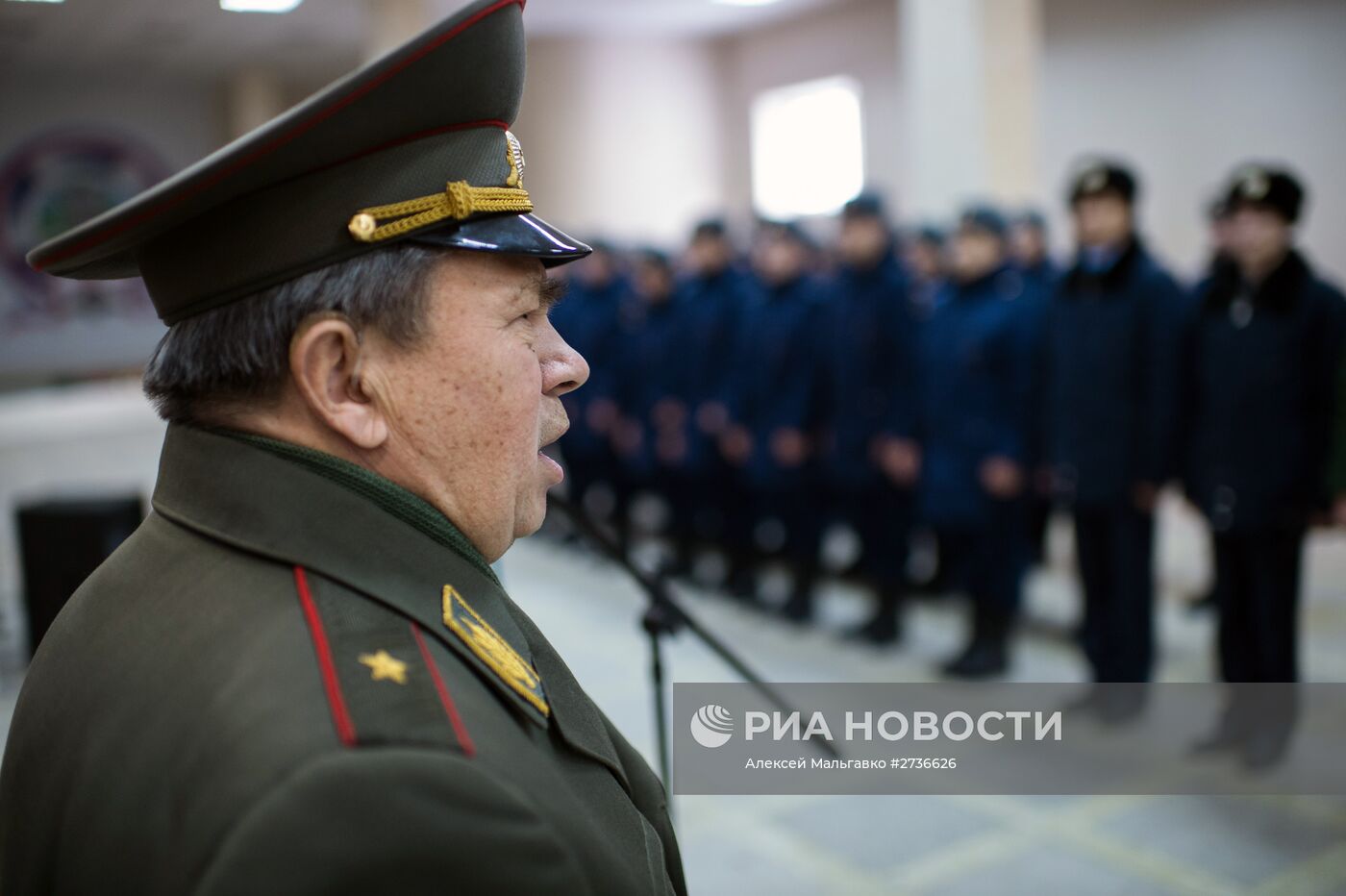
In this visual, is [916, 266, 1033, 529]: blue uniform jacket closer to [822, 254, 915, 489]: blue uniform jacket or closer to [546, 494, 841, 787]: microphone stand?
[822, 254, 915, 489]: blue uniform jacket

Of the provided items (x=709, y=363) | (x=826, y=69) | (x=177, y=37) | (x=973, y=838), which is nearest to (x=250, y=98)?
(x=177, y=37)

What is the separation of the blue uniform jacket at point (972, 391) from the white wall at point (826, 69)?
228 inches

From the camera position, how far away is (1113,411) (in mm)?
2990

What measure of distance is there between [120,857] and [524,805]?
0.71 ft

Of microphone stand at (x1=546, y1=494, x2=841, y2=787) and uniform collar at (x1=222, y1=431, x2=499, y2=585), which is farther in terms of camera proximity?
microphone stand at (x1=546, y1=494, x2=841, y2=787)

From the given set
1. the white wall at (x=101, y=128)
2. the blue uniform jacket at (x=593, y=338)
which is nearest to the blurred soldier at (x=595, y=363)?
the blue uniform jacket at (x=593, y=338)

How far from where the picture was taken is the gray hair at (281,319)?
688 millimetres

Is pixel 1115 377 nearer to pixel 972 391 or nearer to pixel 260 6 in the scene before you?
pixel 972 391

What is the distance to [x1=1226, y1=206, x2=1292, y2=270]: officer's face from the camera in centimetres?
266

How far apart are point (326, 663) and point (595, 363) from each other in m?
5.19

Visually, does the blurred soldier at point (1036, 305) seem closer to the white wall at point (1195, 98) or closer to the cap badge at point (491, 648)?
the cap badge at point (491, 648)

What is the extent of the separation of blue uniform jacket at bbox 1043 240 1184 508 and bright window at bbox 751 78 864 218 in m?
7.50

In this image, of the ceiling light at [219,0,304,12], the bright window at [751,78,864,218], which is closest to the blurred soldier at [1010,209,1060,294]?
the ceiling light at [219,0,304,12]

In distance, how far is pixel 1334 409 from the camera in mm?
2613
